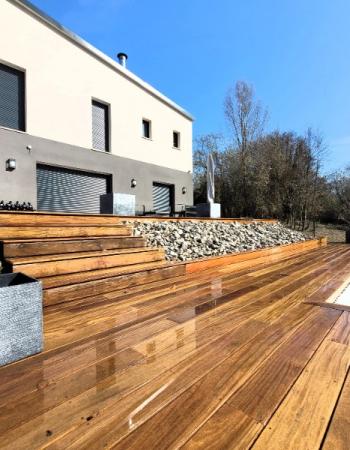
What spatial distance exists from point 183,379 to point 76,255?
2127 millimetres

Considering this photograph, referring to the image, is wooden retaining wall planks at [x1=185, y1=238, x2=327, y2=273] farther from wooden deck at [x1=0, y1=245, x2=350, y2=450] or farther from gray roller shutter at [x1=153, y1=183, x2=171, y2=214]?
gray roller shutter at [x1=153, y1=183, x2=171, y2=214]

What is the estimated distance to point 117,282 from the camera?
297cm

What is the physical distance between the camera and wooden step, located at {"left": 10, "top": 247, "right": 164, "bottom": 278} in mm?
2570

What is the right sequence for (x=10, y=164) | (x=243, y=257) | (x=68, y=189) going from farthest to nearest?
(x=68, y=189), (x=10, y=164), (x=243, y=257)

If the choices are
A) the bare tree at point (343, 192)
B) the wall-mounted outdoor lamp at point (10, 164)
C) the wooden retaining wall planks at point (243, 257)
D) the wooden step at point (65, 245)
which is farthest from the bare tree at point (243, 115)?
the wooden step at point (65, 245)

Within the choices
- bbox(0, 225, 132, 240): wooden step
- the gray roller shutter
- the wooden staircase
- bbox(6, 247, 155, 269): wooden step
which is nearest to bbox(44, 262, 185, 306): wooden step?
the wooden staircase

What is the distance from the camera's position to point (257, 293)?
293cm

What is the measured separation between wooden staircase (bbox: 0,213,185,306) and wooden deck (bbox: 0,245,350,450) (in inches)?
12.1

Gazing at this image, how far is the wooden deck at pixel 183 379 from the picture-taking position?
98 cm

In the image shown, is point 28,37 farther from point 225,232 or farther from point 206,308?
point 206,308

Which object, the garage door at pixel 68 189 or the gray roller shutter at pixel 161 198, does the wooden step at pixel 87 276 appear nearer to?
the garage door at pixel 68 189

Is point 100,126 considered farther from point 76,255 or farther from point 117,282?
point 117,282

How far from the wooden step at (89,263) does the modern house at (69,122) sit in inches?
166

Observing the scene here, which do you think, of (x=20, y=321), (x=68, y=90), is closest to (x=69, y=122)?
(x=68, y=90)
